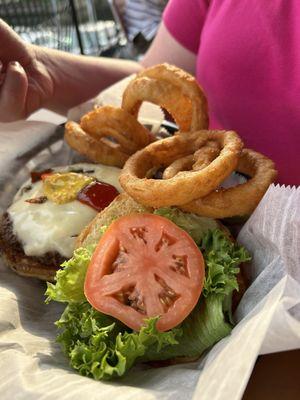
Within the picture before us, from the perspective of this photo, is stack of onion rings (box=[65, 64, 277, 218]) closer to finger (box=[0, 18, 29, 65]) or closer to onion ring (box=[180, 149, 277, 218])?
onion ring (box=[180, 149, 277, 218])

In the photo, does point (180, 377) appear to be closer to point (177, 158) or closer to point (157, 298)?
point (157, 298)

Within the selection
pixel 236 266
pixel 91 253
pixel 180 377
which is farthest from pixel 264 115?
pixel 180 377

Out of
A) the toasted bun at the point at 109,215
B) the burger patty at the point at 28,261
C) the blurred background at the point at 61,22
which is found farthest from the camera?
the blurred background at the point at 61,22

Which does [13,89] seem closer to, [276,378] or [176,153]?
[176,153]

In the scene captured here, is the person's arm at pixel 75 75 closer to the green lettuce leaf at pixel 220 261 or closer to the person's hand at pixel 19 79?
the person's hand at pixel 19 79

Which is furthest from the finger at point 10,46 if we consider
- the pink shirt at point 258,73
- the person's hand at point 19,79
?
the pink shirt at point 258,73

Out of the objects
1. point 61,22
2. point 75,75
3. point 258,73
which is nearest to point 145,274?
point 258,73

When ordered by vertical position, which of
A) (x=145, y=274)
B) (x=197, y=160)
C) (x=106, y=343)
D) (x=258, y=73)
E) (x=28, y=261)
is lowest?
(x=28, y=261)
